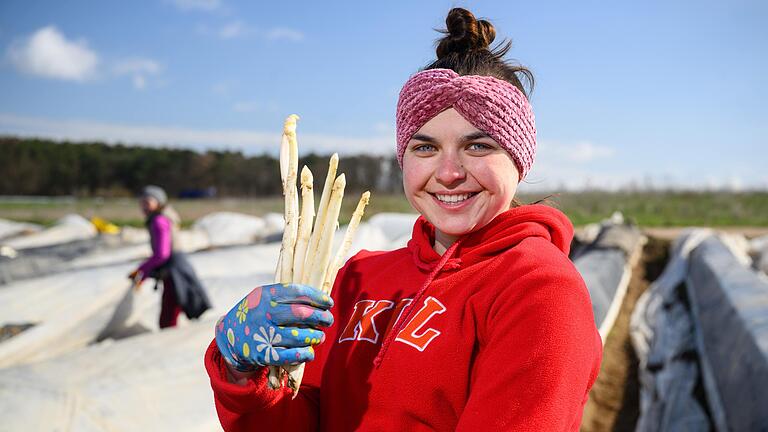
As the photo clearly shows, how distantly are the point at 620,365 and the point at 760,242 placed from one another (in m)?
6.07

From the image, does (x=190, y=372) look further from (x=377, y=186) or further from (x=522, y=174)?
(x=377, y=186)

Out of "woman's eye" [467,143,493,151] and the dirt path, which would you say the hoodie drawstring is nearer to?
"woman's eye" [467,143,493,151]

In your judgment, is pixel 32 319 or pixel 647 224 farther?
pixel 647 224

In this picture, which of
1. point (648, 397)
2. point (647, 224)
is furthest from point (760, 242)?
point (648, 397)

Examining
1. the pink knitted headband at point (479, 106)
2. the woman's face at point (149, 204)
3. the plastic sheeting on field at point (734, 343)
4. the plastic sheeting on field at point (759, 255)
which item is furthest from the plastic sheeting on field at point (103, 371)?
the plastic sheeting on field at point (759, 255)

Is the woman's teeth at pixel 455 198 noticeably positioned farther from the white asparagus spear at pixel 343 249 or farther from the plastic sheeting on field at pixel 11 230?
the plastic sheeting on field at pixel 11 230

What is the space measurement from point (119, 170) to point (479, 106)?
38.7 metres

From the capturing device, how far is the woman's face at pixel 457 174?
1.04 meters

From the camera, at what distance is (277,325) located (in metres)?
0.95

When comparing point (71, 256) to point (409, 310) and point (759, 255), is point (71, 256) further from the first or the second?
point (759, 255)

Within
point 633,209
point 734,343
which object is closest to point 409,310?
point 734,343

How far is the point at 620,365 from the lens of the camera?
5160 millimetres

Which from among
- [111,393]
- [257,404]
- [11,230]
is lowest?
[11,230]

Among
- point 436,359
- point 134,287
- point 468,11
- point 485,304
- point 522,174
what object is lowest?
point 134,287
